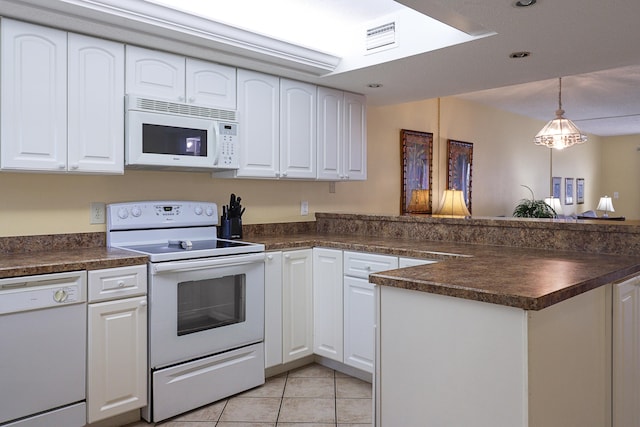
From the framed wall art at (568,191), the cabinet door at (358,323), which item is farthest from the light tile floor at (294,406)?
the framed wall art at (568,191)

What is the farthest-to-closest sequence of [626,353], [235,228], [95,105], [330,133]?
[330,133]
[235,228]
[95,105]
[626,353]

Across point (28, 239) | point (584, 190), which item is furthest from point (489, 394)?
point (584, 190)

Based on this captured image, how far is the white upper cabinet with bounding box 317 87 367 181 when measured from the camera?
371 centimetres

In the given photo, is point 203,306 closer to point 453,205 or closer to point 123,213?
point 123,213

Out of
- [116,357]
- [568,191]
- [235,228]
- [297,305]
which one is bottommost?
[116,357]

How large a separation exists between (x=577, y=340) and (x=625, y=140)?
1011 centimetres

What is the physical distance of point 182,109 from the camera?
2.88 metres

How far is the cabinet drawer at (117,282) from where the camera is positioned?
91.0 inches

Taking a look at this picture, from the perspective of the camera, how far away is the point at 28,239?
104 inches

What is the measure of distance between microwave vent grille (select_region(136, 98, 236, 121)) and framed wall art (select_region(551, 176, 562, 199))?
6991mm

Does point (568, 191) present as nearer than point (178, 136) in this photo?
No

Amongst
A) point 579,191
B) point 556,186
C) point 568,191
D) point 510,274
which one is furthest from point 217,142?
point 579,191

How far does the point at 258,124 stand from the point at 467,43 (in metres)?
1.41

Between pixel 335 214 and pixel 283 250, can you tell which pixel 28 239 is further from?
pixel 335 214
